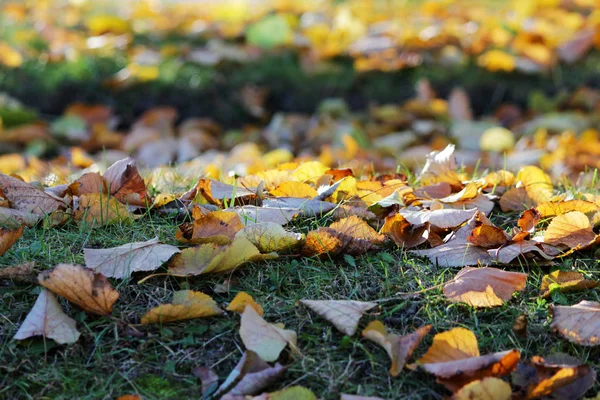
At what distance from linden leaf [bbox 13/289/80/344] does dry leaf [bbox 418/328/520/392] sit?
65cm

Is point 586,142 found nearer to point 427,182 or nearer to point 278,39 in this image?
point 427,182

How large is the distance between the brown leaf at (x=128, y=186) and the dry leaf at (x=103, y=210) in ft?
0.24

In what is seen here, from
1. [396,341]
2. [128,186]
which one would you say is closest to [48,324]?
[128,186]

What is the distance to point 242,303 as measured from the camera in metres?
1.26

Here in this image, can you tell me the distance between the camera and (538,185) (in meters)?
1.85

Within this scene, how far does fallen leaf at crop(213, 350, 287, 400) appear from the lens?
3.68ft

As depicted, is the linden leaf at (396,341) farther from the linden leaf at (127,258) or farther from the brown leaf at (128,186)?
the brown leaf at (128,186)

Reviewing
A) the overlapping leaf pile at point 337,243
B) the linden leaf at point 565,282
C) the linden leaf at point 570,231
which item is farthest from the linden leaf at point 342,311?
the linden leaf at point 570,231

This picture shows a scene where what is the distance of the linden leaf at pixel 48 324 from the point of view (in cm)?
120

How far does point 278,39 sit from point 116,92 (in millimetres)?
1119

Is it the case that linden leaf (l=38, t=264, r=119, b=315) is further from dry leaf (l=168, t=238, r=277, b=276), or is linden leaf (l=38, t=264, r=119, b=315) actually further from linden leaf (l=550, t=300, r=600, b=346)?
linden leaf (l=550, t=300, r=600, b=346)

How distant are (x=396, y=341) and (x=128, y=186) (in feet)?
2.75

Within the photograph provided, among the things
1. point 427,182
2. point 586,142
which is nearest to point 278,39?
point 586,142

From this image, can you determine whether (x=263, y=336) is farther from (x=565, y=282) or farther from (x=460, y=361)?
(x=565, y=282)
